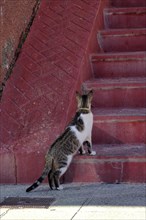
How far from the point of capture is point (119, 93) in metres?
6.69

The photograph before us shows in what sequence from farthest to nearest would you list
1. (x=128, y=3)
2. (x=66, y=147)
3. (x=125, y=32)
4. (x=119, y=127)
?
(x=128, y=3), (x=125, y=32), (x=119, y=127), (x=66, y=147)

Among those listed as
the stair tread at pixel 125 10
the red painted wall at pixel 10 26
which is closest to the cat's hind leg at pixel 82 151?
the red painted wall at pixel 10 26

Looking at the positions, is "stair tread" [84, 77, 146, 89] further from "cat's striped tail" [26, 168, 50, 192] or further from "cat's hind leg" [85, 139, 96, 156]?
"cat's striped tail" [26, 168, 50, 192]

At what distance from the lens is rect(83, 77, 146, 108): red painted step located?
6637mm

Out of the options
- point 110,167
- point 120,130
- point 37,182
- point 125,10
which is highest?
point 125,10

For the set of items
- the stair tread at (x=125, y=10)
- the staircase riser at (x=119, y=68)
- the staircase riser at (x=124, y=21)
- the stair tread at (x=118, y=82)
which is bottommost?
the stair tread at (x=118, y=82)

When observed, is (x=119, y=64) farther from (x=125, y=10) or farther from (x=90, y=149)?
(x=90, y=149)

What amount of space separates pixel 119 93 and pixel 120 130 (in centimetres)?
63

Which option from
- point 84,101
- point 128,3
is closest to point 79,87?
point 84,101

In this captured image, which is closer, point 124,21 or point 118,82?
point 118,82

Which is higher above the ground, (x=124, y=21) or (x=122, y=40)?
(x=124, y=21)

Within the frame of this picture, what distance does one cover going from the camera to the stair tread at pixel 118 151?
5.76 m

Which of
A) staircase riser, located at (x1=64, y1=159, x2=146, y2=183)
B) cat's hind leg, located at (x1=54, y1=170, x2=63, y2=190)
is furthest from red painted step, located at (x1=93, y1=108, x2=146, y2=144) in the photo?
cat's hind leg, located at (x1=54, y1=170, x2=63, y2=190)

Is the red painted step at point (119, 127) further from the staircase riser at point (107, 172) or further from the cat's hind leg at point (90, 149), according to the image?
the staircase riser at point (107, 172)
